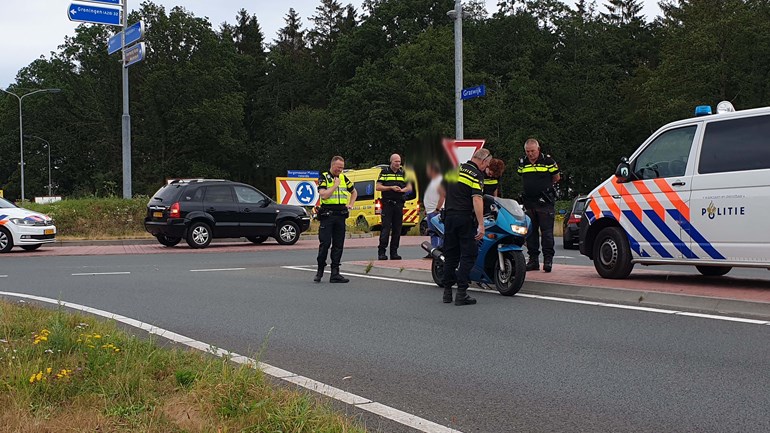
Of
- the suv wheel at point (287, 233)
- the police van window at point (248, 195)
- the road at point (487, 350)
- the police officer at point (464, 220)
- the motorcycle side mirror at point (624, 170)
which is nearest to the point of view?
the road at point (487, 350)

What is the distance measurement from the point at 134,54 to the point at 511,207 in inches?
720

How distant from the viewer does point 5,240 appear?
747 inches

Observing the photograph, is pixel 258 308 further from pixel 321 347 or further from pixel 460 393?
pixel 460 393

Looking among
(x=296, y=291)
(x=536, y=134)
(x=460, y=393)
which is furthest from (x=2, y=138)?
(x=460, y=393)

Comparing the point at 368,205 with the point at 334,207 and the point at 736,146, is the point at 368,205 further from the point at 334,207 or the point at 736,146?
the point at 736,146

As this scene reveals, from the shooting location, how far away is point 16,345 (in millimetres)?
5676

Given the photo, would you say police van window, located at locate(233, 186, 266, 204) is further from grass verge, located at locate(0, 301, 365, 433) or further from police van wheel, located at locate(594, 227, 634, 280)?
grass verge, located at locate(0, 301, 365, 433)

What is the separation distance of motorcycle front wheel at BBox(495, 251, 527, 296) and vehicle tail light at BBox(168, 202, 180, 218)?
1216cm

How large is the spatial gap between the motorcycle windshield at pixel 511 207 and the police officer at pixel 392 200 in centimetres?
419

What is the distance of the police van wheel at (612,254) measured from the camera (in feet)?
33.9

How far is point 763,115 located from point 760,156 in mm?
479

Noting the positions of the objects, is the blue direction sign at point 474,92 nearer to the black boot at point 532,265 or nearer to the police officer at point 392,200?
the police officer at point 392,200

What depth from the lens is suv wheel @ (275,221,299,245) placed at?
21891 mm

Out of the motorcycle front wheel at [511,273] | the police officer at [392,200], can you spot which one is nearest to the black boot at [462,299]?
the motorcycle front wheel at [511,273]
